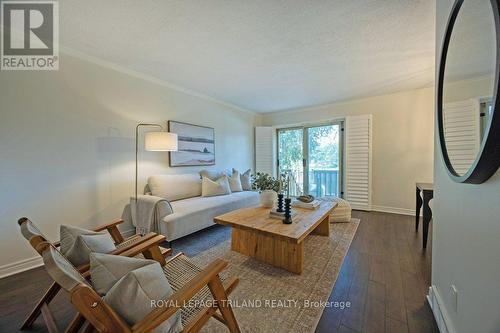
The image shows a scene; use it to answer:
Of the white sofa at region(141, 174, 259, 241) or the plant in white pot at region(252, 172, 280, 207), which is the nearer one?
the white sofa at region(141, 174, 259, 241)

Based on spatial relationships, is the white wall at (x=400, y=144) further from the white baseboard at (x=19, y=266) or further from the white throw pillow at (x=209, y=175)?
the white baseboard at (x=19, y=266)

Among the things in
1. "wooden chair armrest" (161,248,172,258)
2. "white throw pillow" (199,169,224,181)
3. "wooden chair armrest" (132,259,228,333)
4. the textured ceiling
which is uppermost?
the textured ceiling

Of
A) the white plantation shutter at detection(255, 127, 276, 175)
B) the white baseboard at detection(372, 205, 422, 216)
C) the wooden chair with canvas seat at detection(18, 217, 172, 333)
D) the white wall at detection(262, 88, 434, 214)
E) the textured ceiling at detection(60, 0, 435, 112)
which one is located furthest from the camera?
the white plantation shutter at detection(255, 127, 276, 175)

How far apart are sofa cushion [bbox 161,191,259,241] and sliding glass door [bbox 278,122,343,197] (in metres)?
1.93

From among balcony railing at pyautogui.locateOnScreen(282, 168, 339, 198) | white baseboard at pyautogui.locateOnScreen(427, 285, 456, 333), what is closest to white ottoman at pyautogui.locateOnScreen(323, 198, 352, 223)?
balcony railing at pyautogui.locateOnScreen(282, 168, 339, 198)

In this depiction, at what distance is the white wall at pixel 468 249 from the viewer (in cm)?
73

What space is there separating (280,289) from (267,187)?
1.20m

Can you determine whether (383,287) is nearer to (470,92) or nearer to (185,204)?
(470,92)

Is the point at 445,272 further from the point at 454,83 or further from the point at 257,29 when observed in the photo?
the point at 257,29

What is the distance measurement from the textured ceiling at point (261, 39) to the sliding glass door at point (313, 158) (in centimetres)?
149


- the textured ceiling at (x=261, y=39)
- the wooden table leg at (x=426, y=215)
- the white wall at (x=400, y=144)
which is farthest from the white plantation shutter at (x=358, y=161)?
the wooden table leg at (x=426, y=215)

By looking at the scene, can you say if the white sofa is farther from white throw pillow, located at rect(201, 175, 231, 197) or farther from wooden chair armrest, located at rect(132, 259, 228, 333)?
wooden chair armrest, located at rect(132, 259, 228, 333)

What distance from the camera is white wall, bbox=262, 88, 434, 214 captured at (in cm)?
352

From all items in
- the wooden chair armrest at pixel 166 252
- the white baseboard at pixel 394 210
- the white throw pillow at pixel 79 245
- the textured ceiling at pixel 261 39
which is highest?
the textured ceiling at pixel 261 39
